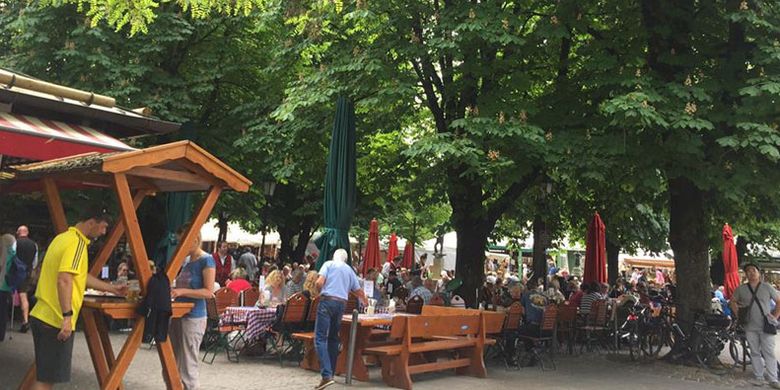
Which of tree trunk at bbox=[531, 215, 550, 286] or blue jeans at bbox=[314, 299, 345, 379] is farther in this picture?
tree trunk at bbox=[531, 215, 550, 286]

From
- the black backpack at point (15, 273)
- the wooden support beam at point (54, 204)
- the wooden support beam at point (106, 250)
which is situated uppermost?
the wooden support beam at point (54, 204)

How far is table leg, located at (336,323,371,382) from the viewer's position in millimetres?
9914

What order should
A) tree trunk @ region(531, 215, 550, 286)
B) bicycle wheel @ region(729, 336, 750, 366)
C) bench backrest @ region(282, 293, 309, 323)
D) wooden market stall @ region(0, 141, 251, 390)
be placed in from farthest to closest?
tree trunk @ region(531, 215, 550, 286) → bicycle wheel @ region(729, 336, 750, 366) → bench backrest @ region(282, 293, 309, 323) → wooden market stall @ region(0, 141, 251, 390)

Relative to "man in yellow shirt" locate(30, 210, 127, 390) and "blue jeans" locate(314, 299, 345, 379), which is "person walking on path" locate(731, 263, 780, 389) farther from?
"man in yellow shirt" locate(30, 210, 127, 390)

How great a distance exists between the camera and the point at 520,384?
34.2 ft

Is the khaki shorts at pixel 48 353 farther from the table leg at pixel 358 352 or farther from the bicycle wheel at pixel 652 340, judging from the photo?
the bicycle wheel at pixel 652 340

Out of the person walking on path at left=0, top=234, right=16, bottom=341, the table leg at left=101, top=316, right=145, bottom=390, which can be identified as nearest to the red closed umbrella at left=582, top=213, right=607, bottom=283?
the person walking on path at left=0, top=234, right=16, bottom=341

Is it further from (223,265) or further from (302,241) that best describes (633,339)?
(302,241)

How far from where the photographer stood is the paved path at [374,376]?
29.8ft

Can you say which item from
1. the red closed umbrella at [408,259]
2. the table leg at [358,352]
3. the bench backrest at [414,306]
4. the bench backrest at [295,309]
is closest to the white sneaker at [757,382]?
the bench backrest at [414,306]

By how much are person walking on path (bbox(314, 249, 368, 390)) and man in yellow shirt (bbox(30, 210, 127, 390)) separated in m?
3.87

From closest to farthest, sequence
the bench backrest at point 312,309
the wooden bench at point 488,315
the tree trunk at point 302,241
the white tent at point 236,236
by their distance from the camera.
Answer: the wooden bench at point 488,315, the bench backrest at point 312,309, the tree trunk at point 302,241, the white tent at point 236,236

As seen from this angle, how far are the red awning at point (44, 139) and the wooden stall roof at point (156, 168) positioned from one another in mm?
341

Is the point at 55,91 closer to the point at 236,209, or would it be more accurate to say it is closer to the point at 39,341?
the point at 39,341
